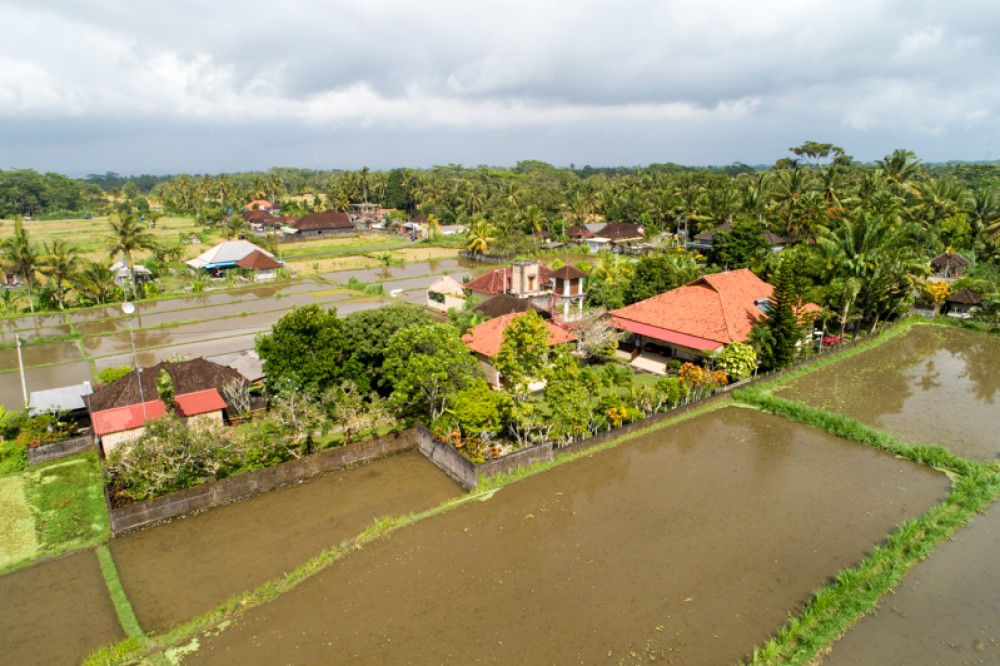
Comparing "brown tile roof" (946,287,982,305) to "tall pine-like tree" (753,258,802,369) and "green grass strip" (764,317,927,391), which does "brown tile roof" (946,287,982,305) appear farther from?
"tall pine-like tree" (753,258,802,369)

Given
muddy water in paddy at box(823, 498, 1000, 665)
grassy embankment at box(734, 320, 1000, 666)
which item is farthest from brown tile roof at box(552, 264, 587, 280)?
muddy water in paddy at box(823, 498, 1000, 665)

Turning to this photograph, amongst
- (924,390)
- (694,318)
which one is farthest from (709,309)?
(924,390)

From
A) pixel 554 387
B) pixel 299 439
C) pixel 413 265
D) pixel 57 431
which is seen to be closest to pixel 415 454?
pixel 299 439

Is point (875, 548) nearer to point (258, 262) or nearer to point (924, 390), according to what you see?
point (924, 390)

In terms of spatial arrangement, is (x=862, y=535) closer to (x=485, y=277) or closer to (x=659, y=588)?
(x=659, y=588)

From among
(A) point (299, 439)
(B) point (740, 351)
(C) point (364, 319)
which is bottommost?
(A) point (299, 439)

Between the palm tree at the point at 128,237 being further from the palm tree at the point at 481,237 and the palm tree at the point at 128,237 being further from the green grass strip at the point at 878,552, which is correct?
the green grass strip at the point at 878,552
